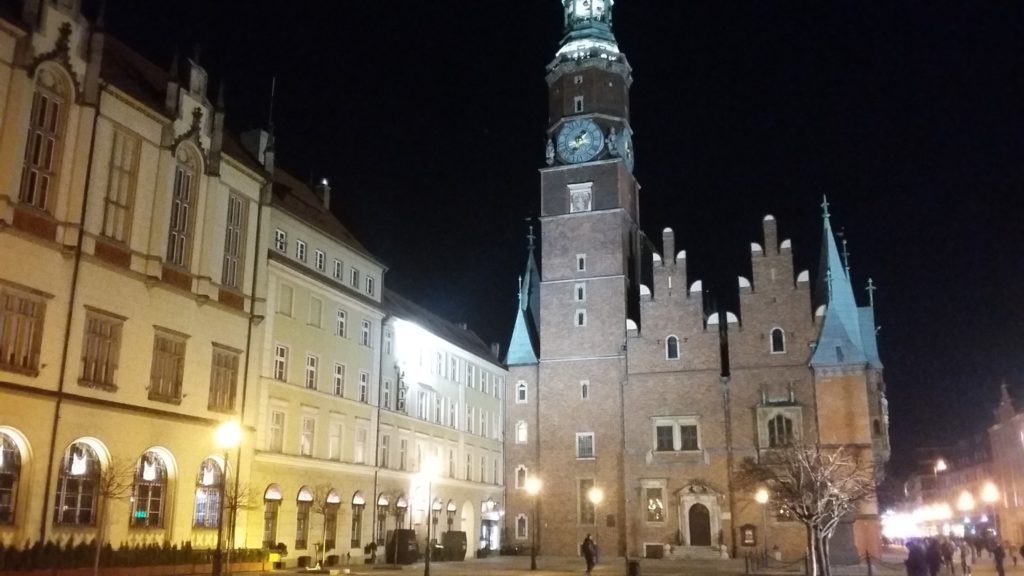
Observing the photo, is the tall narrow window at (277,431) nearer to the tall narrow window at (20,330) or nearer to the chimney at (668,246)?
the tall narrow window at (20,330)

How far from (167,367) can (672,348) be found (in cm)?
3492

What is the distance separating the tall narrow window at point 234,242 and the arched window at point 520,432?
31.1 metres

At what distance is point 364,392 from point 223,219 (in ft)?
44.6

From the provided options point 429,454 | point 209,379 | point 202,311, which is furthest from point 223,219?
point 429,454

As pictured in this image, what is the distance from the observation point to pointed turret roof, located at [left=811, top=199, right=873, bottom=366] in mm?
54125

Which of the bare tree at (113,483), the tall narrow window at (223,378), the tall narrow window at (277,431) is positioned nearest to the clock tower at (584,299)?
the tall narrow window at (277,431)

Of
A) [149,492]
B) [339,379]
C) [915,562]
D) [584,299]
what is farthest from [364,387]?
[915,562]

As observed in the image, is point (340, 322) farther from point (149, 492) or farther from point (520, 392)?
point (520, 392)

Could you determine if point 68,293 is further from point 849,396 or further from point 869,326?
point 869,326

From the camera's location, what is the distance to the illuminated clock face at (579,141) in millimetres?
63312

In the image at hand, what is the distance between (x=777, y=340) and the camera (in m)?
56.2

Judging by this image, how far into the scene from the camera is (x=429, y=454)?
52.0m

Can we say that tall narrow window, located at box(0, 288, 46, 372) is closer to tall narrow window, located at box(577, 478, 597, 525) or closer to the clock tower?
the clock tower

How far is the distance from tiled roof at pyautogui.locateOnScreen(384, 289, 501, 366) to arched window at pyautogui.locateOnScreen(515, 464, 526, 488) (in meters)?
7.48
